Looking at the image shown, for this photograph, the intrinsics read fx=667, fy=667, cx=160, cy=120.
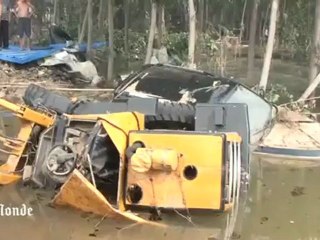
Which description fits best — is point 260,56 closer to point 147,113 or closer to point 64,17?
point 64,17

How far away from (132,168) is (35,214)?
1.35 m

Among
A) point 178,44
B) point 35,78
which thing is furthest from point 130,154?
point 178,44

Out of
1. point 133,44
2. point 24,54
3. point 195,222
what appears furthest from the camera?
point 133,44

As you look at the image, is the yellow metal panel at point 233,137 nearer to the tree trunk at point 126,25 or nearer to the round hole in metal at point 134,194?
the round hole in metal at point 134,194

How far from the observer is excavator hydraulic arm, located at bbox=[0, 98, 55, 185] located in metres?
7.51

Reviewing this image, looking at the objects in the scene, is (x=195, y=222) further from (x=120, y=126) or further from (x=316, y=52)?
(x=316, y=52)

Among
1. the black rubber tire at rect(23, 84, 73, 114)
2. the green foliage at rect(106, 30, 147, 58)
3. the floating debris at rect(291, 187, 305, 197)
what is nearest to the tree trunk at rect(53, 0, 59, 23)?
the green foliage at rect(106, 30, 147, 58)

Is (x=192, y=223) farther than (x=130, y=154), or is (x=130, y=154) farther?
(x=192, y=223)

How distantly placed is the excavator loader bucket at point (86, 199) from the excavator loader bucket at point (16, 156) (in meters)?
1.03

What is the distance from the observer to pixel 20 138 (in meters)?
7.71

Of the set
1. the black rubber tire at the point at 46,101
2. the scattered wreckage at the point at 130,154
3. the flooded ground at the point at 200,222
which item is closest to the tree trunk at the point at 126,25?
the black rubber tire at the point at 46,101

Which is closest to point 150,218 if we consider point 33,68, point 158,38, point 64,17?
point 33,68

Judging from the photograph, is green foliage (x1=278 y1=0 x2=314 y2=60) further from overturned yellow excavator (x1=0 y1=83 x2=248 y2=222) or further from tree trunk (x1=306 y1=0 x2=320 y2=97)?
overturned yellow excavator (x1=0 y1=83 x2=248 y2=222)

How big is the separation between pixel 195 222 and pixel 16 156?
2301mm
